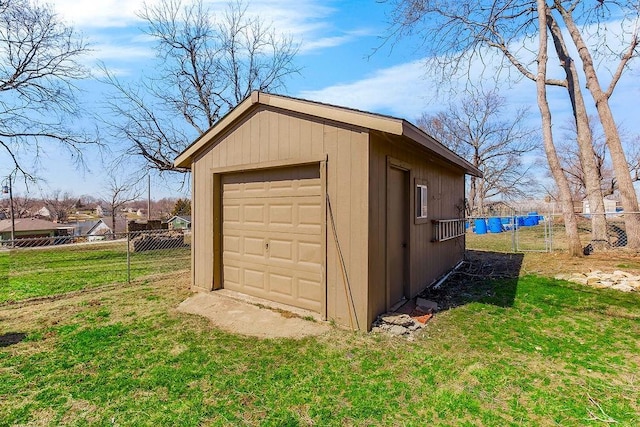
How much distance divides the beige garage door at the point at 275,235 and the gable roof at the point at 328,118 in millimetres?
752

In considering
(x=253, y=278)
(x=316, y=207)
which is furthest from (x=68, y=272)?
(x=316, y=207)

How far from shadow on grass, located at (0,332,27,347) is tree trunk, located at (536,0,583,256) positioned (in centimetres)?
1141

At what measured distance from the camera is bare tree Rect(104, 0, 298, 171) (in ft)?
42.4

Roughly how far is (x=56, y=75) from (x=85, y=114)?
1.46 m

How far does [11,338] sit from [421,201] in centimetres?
573

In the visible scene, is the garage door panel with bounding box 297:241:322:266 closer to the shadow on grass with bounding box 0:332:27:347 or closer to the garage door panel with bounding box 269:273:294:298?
the garage door panel with bounding box 269:273:294:298

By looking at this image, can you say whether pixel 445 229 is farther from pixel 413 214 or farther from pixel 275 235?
pixel 275 235

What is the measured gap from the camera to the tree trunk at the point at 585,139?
372 inches

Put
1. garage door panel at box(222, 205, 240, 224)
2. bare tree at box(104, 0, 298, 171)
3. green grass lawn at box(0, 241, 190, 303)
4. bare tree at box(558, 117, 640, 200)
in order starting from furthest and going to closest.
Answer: bare tree at box(558, 117, 640, 200), bare tree at box(104, 0, 298, 171), green grass lawn at box(0, 241, 190, 303), garage door panel at box(222, 205, 240, 224)

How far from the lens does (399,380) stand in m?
2.74

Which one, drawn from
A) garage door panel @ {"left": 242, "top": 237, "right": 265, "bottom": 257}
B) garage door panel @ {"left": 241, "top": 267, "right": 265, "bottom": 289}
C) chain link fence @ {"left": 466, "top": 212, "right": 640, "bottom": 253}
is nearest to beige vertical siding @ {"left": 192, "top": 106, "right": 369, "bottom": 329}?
garage door panel @ {"left": 242, "top": 237, "right": 265, "bottom": 257}

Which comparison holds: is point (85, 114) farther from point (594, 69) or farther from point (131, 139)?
point (594, 69)

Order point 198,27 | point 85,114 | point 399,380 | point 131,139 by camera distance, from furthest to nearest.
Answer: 1. point 198,27
2. point 131,139
3. point 85,114
4. point 399,380

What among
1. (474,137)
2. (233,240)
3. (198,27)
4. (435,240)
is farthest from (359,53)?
(474,137)
